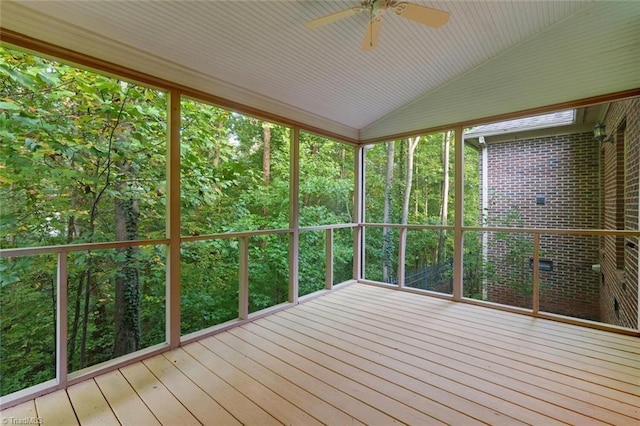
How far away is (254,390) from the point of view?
203cm

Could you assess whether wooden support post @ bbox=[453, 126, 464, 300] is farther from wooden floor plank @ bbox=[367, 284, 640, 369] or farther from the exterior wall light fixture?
the exterior wall light fixture

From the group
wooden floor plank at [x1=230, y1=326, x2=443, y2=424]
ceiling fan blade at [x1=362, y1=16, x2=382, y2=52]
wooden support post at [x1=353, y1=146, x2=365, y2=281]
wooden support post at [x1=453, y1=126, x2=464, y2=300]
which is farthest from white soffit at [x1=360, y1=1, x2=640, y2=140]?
wooden floor plank at [x1=230, y1=326, x2=443, y2=424]

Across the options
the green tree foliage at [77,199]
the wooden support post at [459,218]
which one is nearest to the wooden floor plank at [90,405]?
the green tree foliage at [77,199]

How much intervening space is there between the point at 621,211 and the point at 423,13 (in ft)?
13.7

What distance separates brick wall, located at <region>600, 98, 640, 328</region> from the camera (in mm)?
3188

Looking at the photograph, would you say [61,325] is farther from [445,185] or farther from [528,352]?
[445,185]

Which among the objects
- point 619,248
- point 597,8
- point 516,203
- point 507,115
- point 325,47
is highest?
point 597,8

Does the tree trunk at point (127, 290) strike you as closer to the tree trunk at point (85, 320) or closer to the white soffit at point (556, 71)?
the tree trunk at point (85, 320)

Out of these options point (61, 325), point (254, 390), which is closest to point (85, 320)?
point (61, 325)

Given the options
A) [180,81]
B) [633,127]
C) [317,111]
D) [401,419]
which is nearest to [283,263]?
[317,111]

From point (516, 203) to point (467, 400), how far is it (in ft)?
17.3

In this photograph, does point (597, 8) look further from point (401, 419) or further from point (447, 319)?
point (401, 419)

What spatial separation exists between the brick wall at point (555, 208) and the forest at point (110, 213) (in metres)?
2.87

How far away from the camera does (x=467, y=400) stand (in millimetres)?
1894
